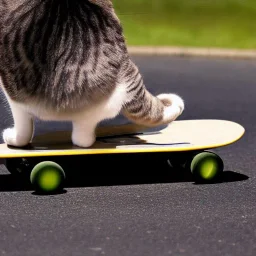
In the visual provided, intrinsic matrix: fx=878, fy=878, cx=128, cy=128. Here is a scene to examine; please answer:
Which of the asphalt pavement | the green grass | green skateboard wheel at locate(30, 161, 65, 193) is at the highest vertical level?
the green grass

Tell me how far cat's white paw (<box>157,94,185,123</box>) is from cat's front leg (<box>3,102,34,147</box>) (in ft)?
2.58

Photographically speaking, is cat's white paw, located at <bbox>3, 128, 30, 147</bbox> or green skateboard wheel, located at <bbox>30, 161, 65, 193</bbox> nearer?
green skateboard wheel, located at <bbox>30, 161, 65, 193</bbox>

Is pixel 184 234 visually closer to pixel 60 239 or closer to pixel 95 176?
pixel 60 239

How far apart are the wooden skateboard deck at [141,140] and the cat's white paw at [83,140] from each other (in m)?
0.03

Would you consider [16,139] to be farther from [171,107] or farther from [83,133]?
[171,107]

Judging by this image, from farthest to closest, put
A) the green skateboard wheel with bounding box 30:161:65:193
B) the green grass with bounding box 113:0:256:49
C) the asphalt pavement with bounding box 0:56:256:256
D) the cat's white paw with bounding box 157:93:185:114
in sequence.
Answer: the green grass with bounding box 113:0:256:49 → the cat's white paw with bounding box 157:93:185:114 → the green skateboard wheel with bounding box 30:161:65:193 → the asphalt pavement with bounding box 0:56:256:256

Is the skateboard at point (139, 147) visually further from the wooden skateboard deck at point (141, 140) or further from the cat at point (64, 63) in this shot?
the cat at point (64, 63)

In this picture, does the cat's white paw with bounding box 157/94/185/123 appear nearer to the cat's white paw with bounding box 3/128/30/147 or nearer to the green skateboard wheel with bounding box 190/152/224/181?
the green skateboard wheel with bounding box 190/152/224/181

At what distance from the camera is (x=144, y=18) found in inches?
467

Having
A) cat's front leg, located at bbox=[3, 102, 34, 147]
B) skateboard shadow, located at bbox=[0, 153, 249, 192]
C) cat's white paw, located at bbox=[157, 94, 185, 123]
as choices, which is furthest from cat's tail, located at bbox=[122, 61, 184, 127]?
cat's front leg, located at bbox=[3, 102, 34, 147]

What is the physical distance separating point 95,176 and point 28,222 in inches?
37.4

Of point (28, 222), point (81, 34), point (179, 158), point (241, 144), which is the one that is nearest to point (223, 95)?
point (241, 144)

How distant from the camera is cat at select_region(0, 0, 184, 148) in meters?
4.56

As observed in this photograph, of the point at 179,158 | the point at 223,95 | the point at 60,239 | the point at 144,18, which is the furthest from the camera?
the point at 144,18
